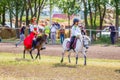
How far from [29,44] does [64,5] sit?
32.5 meters

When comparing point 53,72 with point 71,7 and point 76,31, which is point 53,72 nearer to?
point 76,31

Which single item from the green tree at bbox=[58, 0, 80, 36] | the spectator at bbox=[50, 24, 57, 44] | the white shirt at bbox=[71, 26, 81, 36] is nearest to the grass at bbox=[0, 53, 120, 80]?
the white shirt at bbox=[71, 26, 81, 36]

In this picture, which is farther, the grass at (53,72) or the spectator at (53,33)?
the spectator at (53,33)

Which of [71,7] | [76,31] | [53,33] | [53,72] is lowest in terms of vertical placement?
[53,72]

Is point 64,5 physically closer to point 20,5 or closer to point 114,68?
point 20,5

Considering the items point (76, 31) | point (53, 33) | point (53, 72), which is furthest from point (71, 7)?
point (53, 72)

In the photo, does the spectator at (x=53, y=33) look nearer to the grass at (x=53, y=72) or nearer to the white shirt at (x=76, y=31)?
the white shirt at (x=76, y=31)

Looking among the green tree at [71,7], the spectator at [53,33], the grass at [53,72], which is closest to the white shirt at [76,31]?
the grass at [53,72]

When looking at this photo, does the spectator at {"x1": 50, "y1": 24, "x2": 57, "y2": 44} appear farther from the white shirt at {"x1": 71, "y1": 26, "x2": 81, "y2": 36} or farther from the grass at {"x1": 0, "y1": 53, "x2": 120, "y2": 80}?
the grass at {"x1": 0, "y1": 53, "x2": 120, "y2": 80}

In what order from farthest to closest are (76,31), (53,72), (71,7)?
(71,7) < (76,31) < (53,72)

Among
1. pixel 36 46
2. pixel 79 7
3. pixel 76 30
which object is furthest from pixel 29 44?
pixel 79 7

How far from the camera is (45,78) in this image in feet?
47.9

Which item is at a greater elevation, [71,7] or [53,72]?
[71,7]

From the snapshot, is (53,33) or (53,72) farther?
(53,33)
